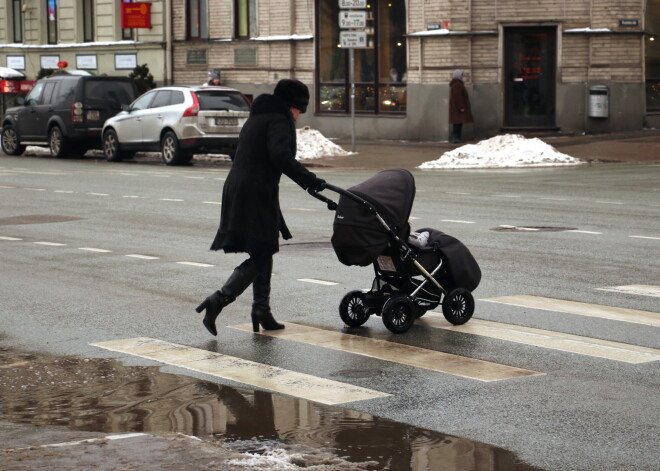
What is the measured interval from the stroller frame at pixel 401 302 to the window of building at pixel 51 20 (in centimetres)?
3953

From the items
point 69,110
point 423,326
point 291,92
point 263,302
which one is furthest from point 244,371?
point 69,110

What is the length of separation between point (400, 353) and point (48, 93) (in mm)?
25053

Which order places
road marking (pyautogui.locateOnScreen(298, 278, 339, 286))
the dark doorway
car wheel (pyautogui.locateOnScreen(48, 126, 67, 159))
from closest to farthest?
road marking (pyautogui.locateOnScreen(298, 278, 339, 286)) < car wheel (pyautogui.locateOnScreen(48, 126, 67, 159)) < the dark doorway

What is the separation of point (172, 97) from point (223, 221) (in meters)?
20.0

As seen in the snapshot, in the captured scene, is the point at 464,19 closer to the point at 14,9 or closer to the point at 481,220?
the point at 481,220

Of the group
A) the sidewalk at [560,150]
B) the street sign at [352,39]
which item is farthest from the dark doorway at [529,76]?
the street sign at [352,39]

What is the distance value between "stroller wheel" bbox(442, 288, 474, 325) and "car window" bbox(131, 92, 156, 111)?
815 inches

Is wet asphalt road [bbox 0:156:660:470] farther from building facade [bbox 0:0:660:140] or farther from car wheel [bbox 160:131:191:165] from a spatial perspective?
building facade [bbox 0:0:660:140]

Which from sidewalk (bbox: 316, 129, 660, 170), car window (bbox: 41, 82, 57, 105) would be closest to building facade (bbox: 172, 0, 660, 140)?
sidewalk (bbox: 316, 129, 660, 170)

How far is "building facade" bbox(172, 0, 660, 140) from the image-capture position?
→ 31.8m

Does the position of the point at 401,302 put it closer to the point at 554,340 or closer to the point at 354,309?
the point at 354,309

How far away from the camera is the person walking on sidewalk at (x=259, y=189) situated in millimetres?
8812

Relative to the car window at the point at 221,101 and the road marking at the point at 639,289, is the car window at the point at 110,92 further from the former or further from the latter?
the road marking at the point at 639,289

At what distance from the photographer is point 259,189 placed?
29.1 ft
